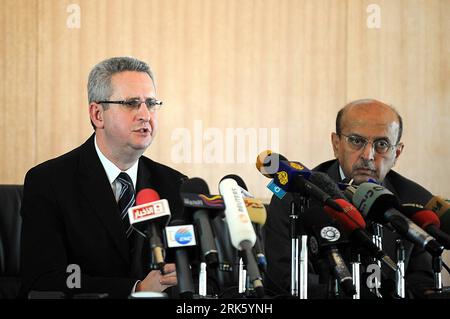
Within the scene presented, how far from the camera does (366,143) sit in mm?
2920

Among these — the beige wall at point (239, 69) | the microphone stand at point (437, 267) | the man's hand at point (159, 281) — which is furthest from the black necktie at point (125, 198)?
the beige wall at point (239, 69)

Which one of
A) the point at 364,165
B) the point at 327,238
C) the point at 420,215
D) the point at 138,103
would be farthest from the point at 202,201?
the point at 364,165

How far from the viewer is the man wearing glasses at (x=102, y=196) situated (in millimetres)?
2396

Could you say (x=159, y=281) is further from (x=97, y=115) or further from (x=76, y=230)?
(x=97, y=115)

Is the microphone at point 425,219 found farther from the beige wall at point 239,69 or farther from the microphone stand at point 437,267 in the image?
the beige wall at point 239,69

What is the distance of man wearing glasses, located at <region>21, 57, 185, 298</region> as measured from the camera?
240 centimetres

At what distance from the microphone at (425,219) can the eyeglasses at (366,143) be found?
1.14 m

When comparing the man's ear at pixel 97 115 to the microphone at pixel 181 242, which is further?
the man's ear at pixel 97 115

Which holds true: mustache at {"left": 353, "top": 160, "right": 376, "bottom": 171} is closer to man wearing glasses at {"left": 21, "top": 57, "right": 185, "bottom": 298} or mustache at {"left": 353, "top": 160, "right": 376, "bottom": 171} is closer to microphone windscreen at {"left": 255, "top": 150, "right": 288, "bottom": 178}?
man wearing glasses at {"left": 21, "top": 57, "right": 185, "bottom": 298}

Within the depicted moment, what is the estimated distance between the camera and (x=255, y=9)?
473 cm

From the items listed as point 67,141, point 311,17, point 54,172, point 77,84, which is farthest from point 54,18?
point 54,172

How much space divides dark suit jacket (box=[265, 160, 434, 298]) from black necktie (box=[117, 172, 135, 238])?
0.52 m

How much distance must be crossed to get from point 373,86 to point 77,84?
187 cm

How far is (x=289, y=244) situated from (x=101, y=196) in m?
0.73
